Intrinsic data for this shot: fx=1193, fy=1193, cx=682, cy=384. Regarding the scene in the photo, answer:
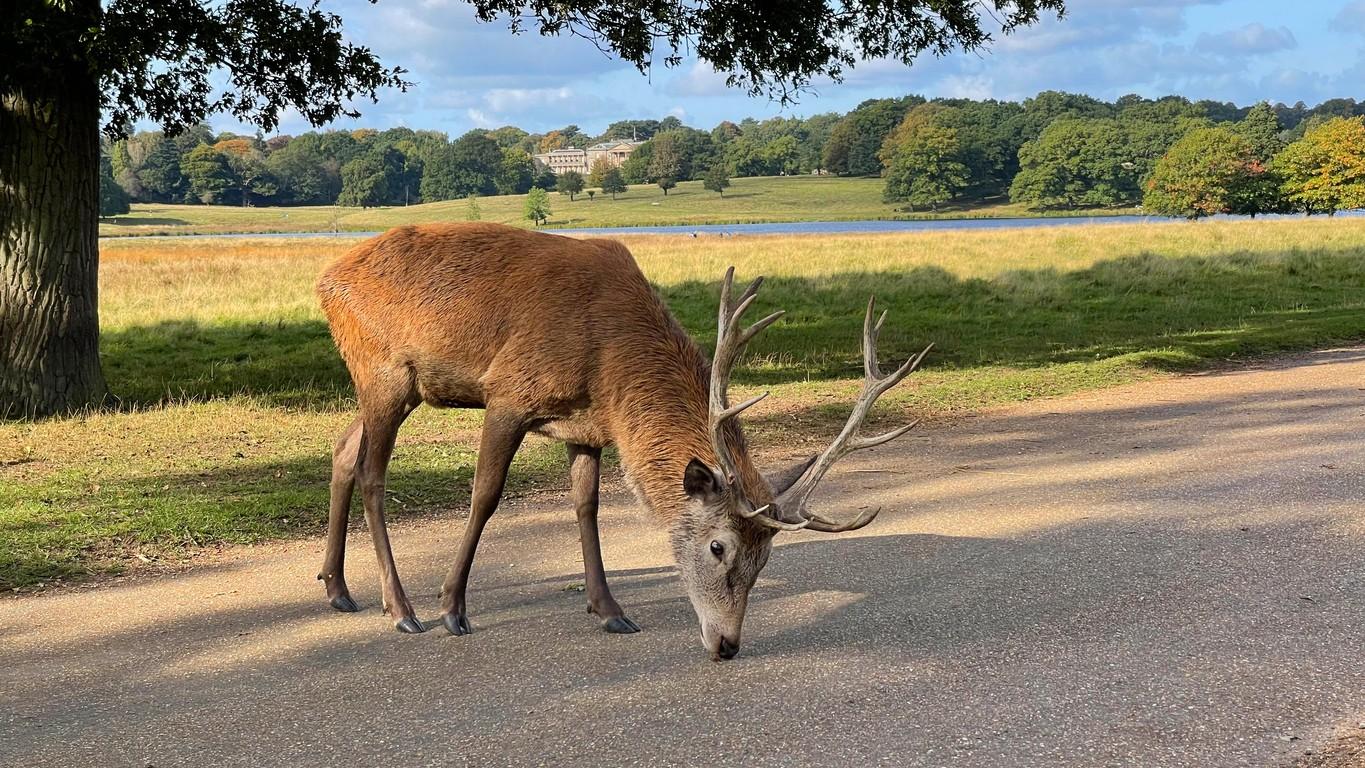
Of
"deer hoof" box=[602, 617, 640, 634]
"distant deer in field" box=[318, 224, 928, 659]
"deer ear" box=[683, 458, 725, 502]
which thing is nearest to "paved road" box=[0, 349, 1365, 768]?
"deer hoof" box=[602, 617, 640, 634]

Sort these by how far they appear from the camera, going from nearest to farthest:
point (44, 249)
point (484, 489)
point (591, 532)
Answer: point (484, 489)
point (591, 532)
point (44, 249)

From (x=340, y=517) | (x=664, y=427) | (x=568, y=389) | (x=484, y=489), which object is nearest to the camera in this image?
(x=664, y=427)

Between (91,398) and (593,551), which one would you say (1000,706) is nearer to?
(593,551)

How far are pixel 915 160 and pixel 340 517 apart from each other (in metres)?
132

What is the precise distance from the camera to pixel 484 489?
225 inches

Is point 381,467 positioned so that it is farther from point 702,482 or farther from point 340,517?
point 702,482

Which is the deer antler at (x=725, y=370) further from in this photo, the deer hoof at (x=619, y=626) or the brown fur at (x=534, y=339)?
the deer hoof at (x=619, y=626)

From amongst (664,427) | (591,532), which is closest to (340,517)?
(591,532)

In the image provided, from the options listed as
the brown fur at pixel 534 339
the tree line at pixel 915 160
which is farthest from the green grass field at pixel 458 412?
the tree line at pixel 915 160

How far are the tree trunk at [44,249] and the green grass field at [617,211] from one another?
8218 cm

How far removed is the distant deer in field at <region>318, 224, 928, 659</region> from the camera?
16.4ft

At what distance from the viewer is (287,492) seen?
8820mm

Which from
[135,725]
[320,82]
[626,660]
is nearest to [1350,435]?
[626,660]

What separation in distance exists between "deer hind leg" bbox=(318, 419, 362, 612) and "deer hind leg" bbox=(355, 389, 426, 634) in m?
0.24
